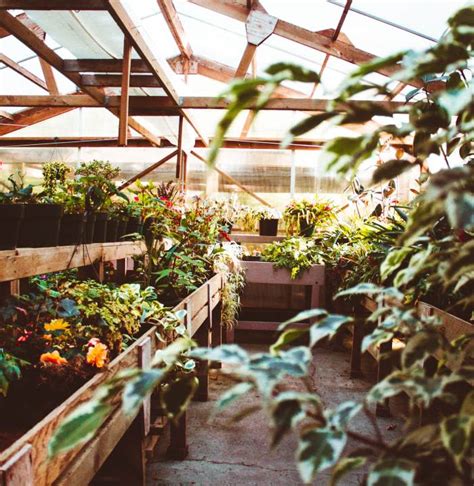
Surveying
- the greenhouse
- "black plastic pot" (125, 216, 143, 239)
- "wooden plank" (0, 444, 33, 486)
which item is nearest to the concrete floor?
the greenhouse

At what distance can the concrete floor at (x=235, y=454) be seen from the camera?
89.1 inches

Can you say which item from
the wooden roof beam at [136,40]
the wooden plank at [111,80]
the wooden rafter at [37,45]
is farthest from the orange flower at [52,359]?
the wooden plank at [111,80]

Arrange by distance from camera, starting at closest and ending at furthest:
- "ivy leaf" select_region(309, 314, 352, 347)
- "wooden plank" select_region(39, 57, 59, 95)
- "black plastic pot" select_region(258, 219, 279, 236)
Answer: "ivy leaf" select_region(309, 314, 352, 347), "wooden plank" select_region(39, 57, 59, 95), "black plastic pot" select_region(258, 219, 279, 236)

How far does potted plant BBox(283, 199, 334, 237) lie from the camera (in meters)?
5.75

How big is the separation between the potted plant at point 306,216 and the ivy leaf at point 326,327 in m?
5.19

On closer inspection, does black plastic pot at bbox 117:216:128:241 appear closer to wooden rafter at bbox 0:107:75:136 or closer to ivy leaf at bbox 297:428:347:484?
ivy leaf at bbox 297:428:347:484

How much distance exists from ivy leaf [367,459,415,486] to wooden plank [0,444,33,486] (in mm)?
621

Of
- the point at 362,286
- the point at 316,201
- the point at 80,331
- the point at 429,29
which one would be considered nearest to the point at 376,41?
the point at 429,29

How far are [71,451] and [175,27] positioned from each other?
5818 millimetres

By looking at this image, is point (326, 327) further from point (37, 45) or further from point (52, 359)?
point (37, 45)

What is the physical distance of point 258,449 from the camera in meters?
2.60

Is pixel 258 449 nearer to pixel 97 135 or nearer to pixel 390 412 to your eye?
pixel 390 412

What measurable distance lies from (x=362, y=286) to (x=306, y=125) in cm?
24

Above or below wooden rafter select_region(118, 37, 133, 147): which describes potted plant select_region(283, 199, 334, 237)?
below
